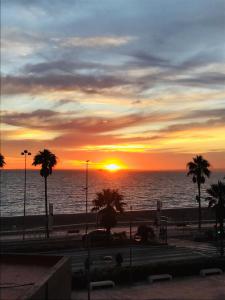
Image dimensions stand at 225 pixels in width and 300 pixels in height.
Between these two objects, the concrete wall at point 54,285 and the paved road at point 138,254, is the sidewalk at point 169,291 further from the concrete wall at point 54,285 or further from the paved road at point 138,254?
the paved road at point 138,254

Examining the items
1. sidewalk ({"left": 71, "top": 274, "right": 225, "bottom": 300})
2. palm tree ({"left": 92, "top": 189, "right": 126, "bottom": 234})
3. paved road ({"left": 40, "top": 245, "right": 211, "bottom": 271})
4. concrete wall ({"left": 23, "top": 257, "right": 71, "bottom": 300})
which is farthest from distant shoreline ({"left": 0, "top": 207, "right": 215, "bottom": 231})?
concrete wall ({"left": 23, "top": 257, "right": 71, "bottom": 300})

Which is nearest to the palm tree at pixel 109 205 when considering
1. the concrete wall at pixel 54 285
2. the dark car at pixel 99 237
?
the dark car at pixel 99 237

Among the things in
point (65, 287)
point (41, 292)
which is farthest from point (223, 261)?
point (41, 292)

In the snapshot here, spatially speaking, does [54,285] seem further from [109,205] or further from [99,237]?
[109,205]

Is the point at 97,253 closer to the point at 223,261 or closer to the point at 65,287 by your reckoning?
the point at 223,261

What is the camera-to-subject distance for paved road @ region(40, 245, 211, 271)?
43.8 metres

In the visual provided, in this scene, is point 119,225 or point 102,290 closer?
point 102,290

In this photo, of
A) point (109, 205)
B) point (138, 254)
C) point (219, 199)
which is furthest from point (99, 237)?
point (219, 199)

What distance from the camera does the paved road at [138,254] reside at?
1725 inches

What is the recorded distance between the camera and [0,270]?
87.0ft

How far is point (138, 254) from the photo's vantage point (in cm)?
4800

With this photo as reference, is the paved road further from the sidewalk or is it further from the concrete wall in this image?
the concrete wall

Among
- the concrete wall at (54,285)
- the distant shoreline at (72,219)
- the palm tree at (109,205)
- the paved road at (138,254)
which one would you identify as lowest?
the paved road at (138,254)

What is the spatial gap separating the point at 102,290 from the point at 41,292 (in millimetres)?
15730
